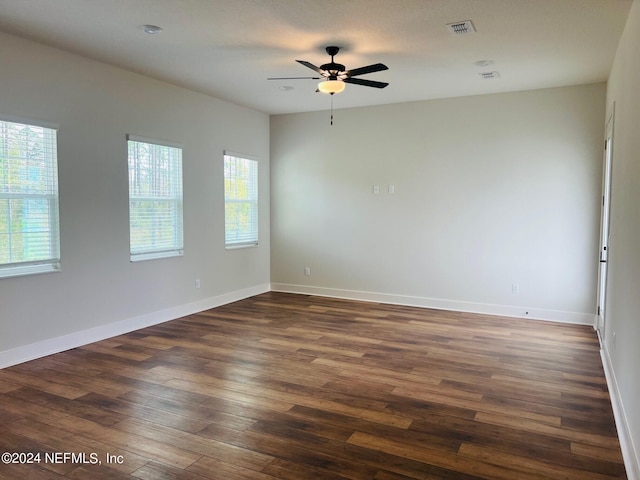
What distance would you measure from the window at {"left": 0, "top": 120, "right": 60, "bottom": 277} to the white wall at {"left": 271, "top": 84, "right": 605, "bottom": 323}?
347 cm

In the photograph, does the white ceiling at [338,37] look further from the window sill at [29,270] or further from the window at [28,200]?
the window sill at [29,270]

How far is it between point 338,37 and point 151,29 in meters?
1.47

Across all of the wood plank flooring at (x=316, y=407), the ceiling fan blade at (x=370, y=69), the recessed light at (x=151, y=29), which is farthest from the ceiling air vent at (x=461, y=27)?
the wood plank flooring at (x=316, y=407)

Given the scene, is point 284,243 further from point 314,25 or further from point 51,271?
point 314,25

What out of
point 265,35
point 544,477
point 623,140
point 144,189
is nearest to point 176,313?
point 144,189

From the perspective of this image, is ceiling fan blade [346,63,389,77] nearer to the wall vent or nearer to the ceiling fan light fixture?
the ceiling fan light fixture

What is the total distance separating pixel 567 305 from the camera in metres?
5.38

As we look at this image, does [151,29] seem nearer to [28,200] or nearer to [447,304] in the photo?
[28,200]

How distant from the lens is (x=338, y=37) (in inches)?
148

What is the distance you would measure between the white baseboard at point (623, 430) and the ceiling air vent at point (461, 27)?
108 inches

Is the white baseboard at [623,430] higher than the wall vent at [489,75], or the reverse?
the wall vent at [489,75]

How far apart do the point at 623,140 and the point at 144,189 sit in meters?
4.42

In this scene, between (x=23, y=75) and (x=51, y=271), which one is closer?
(x=23, y=75)

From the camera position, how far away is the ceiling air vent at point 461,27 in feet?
11.3
